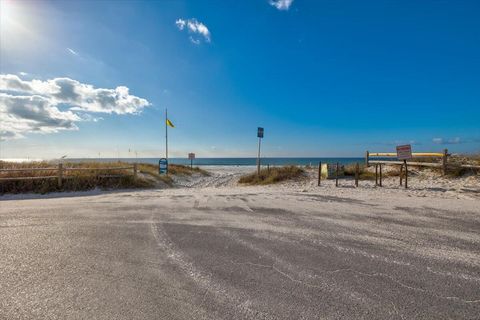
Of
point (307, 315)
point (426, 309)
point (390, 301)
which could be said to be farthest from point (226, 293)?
point (426, 309)

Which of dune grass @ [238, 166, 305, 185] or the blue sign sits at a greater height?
the blue sign

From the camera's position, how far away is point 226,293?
8.71ft

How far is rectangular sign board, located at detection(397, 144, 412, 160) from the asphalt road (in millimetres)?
5314

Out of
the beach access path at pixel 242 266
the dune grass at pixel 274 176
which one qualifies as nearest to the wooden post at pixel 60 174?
the beach access path at pixel 242 266

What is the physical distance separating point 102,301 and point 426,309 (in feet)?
11.0

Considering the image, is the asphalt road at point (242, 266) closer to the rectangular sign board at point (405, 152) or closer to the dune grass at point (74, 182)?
the rectangular sign board at point (405, 152)

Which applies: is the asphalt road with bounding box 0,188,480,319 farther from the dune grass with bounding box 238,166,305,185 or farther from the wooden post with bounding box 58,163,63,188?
the dune grass with bounding box 238,166,305,185

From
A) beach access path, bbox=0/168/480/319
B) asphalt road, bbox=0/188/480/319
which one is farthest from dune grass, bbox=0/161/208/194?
asphalt road, bbox=0/188/480/319

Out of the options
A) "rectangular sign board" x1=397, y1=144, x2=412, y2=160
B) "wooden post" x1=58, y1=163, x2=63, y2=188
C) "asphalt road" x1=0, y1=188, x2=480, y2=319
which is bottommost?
"asphalt road" x1=0, y1=188, x2=480, y2=319

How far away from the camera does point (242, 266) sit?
334 cm

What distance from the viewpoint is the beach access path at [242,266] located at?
2422 mm

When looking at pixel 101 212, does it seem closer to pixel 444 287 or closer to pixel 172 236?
pixel 172 236

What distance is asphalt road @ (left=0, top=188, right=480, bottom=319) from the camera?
2420 mm

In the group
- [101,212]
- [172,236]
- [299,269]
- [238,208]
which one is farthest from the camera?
[238,208]
